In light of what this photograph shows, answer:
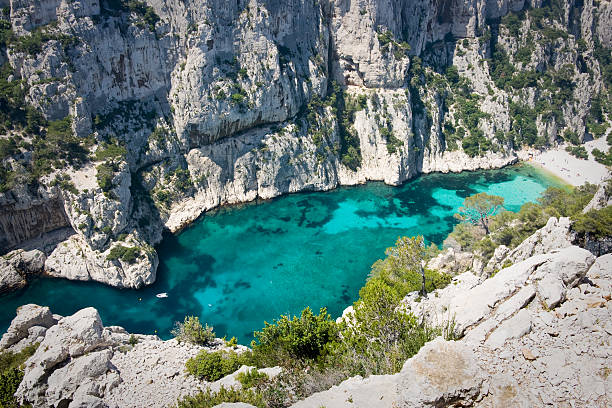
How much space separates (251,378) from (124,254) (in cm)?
2581

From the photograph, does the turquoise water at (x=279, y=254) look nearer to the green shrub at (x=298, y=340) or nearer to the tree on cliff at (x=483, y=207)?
the tree on cliff at (x=483, y=207)

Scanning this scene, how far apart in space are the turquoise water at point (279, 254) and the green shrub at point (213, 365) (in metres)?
10.7

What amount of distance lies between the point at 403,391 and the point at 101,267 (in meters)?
36.0

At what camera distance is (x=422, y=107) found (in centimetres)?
6159

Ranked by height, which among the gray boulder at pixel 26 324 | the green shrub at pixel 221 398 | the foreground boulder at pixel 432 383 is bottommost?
the gray boulder at pixel 26 324

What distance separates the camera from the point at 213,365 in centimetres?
2117

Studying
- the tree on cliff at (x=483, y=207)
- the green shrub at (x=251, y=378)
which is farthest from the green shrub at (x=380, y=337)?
the tree on cliff at (x=483, y=207)

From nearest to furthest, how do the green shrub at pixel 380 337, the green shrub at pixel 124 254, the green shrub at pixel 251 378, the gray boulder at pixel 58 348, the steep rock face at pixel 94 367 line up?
the green shrub at pixel 380 337 < the green shrub at pixel 251 378 < the steep rock face at pixel 94 367 < the gray boulder at pixel 58 348 < the green shrub at pixel 124 254

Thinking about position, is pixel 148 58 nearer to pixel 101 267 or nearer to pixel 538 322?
pixel 101 267

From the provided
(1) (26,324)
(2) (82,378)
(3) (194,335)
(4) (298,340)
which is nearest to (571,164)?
(4) (298,340)

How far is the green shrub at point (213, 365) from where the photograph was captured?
21.0 m

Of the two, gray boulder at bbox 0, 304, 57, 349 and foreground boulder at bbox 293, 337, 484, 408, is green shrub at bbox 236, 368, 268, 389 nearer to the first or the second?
foreground boulder at bbox 293, 337, 484, 408

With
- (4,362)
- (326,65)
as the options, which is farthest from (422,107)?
(4,362)

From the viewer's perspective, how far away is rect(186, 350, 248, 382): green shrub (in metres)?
21.0
